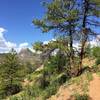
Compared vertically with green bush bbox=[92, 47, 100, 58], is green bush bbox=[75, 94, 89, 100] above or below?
below

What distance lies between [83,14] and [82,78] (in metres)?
7.10

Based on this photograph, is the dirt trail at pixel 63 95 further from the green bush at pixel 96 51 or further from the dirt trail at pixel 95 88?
the green bush at pixel 96 51

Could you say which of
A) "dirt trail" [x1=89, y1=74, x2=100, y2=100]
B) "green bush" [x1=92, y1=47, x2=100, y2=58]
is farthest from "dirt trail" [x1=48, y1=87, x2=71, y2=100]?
"green bush" [x1=92, y1=47, x2=100, y2=58]

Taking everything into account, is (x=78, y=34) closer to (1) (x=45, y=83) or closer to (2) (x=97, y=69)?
(2) (x=97, y=69)

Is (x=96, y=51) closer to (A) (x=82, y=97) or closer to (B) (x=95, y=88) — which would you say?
(B) (x=95, y=88)

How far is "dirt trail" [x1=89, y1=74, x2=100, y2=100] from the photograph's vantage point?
20531mm

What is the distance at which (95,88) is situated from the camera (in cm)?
2173

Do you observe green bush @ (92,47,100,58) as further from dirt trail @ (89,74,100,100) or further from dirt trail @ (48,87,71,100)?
dirt trail @ (48,87,71,100)

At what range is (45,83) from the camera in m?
40.4

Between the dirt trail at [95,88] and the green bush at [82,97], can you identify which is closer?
the green bush at [82,97]

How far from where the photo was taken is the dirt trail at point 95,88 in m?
20.5

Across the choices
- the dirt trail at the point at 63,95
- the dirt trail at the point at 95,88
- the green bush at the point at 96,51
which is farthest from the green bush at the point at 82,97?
the green bush at the point at 96,51

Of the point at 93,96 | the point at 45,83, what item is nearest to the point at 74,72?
the point at 93,96

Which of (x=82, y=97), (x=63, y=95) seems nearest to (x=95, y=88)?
(x=82, y=97)
